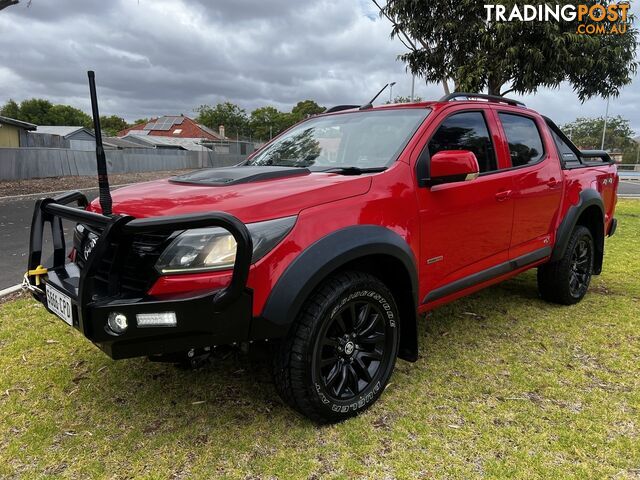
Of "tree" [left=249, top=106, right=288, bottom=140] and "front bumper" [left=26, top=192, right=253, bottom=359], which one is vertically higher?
"tree" [left=249, top=106, right=288, bottom=140]

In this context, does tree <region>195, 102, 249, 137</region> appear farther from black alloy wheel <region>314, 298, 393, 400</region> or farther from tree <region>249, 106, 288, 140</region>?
black alloy wheel <region>314, 298, 393, 400</region>

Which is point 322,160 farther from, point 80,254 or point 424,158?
point 80,254

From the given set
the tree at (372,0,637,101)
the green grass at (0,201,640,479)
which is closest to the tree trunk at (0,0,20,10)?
the tree at (372,0,637,101)

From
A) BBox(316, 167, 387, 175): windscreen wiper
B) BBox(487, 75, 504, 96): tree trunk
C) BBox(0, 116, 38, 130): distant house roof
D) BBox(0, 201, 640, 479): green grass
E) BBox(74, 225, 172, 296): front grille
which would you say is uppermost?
BBox(0, 116, 38, 130): distant house roof

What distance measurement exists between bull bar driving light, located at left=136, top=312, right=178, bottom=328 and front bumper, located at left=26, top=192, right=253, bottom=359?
0.05ft

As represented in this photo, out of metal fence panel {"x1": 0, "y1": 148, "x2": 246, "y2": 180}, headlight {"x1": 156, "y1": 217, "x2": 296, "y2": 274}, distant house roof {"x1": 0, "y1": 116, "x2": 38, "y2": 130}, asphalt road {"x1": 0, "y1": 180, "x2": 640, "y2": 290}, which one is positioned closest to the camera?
headlight {"x1": 156, "y1": 217, "x2": 296, "y2": 274}

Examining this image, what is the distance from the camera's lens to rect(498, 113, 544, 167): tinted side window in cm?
370

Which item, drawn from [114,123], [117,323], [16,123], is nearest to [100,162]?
[117,323]

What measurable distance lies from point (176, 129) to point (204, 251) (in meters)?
87.2

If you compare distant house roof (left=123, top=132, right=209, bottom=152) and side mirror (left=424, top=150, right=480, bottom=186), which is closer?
side mirror (left=424, top=150, right=480, bottom=186)

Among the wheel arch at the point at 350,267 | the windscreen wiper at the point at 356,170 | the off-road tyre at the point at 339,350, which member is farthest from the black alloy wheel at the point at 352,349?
the windscreen wiper at the point at 356,170

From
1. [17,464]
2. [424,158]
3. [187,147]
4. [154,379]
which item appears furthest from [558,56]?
[187,147]

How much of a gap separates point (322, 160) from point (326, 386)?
1.49 m

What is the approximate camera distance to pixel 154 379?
3027 millimetres
